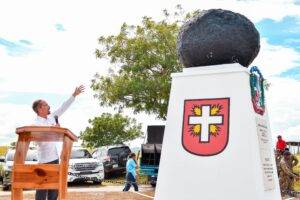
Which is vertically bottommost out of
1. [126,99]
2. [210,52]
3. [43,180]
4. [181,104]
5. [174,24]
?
[43,180]

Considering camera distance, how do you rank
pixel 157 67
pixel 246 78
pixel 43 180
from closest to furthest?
pixel 43 180
pixel 246 78
pixel 157 67

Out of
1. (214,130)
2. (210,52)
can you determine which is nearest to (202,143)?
(214,130)

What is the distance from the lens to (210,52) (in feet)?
23.9

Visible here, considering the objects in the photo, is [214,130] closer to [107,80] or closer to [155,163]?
[155,163]

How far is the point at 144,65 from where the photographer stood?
34750 millimetres

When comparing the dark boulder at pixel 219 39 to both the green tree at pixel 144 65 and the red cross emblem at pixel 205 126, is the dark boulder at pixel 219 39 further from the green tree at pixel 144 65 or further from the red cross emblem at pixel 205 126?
the green tree at pixel 144 65

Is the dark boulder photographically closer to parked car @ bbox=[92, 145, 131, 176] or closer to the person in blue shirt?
the person in blue shirt

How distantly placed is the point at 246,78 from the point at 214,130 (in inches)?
31.8

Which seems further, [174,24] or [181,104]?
[174,24]

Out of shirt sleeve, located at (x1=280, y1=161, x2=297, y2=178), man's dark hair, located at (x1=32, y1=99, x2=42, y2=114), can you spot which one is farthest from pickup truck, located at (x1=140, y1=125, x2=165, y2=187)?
man's dark hair, located at (x1=32, y1=99, x2=42, y2=114)

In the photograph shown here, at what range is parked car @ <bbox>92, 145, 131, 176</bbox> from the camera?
30000 millimetres

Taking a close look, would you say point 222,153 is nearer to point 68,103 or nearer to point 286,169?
point 68,103

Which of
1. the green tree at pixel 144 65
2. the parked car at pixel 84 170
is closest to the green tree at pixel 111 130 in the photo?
the green tree at pixel 144 65

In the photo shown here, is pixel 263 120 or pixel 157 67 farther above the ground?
pixel 157 67
